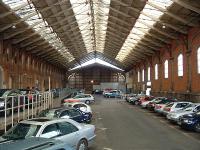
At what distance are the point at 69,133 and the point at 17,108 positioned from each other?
706 cm

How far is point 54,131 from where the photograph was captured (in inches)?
455

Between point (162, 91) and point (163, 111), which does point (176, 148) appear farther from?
point (162, 91)

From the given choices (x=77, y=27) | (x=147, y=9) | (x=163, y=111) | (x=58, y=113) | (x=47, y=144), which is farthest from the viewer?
(x=77, y=27)

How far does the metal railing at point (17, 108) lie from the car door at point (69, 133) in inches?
157

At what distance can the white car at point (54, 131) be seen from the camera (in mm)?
11125

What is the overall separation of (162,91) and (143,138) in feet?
102

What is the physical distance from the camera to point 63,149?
254 inches

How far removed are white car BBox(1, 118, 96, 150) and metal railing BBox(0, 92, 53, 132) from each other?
12.4ft

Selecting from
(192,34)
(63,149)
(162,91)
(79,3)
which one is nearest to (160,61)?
(162,91)

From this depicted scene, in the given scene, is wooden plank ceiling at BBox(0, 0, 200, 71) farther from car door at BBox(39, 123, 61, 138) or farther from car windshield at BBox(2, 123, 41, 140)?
car windshield at BBox(2, 123, 41, 140)

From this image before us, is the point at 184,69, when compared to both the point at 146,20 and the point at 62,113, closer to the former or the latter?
the point at 146,20

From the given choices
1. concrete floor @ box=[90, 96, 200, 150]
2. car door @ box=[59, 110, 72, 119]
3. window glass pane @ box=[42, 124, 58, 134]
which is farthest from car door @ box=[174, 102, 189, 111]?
window glass pane @ box=[42, 124, 58, 134]

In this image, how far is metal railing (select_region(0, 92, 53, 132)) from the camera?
1617cm

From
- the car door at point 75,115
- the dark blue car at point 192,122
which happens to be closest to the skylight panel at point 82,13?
the car door at point 75,115
